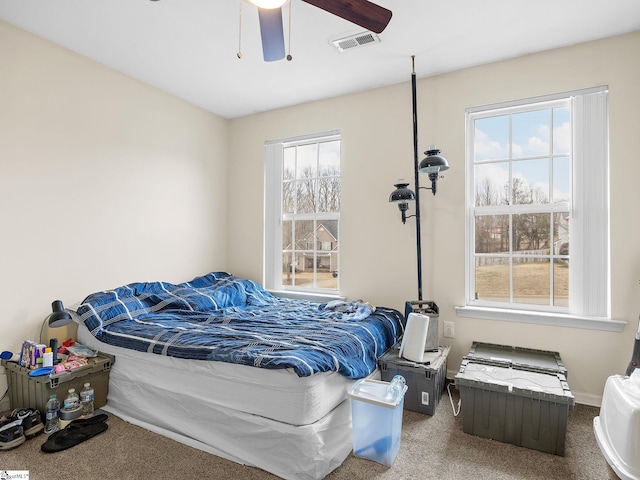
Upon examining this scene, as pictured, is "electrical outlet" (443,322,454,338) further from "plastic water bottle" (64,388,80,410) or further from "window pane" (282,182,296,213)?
"plastic water bottle" (64,388,80,410)

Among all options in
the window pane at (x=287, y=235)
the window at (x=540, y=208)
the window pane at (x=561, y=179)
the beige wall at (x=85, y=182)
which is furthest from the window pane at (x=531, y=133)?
the beige wall at (x=85, y=182)

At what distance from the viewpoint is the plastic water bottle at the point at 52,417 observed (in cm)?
214

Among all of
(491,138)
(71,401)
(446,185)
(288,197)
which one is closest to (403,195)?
(446,185)

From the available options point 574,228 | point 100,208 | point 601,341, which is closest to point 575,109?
point 574,228

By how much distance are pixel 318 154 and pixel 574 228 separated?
2.30 m

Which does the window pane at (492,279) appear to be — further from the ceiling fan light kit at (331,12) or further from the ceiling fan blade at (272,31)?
the ceiling fan blade at (272,31)

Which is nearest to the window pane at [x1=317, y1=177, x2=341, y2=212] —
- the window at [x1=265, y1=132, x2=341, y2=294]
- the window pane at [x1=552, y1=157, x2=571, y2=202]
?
the window at [x1=265, y1=132, x2=341, y2=294]

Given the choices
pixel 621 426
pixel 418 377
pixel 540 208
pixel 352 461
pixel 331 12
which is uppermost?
pixel 331 12

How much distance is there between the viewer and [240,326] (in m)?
2.51

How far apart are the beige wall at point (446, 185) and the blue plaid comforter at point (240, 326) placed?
517mm

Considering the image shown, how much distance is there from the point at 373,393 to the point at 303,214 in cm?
222

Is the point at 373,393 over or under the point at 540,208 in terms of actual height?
under

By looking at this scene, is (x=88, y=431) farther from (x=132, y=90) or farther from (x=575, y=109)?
(x=575, y=109)

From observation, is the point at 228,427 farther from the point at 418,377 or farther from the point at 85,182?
the point at 85,182
